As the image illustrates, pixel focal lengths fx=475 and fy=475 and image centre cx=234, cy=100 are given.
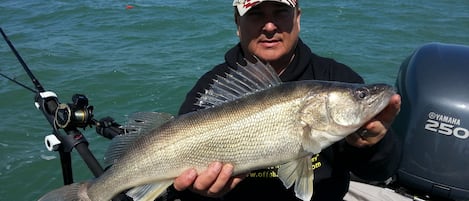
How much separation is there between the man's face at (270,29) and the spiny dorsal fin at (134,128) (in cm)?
86

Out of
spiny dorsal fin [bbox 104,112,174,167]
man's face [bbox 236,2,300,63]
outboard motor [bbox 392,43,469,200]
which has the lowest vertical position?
outboard motor [bbox 392,43,469,200]

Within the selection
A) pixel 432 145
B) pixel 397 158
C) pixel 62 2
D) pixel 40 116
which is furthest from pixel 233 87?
pixel 62 2

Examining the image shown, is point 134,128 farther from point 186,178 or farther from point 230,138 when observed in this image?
point 230,138

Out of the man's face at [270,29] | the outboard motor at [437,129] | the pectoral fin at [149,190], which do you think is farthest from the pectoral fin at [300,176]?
the outboard motor at [437,129]

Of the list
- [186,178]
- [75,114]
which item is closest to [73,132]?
[75,114]

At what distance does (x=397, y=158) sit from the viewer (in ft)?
9.94

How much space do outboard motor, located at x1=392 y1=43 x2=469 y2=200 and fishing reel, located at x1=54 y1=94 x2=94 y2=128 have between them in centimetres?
251

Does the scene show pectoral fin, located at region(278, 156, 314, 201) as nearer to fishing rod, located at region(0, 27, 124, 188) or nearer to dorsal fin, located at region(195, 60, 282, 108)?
dorsal fin, located at region(195, 60, 282, 108)

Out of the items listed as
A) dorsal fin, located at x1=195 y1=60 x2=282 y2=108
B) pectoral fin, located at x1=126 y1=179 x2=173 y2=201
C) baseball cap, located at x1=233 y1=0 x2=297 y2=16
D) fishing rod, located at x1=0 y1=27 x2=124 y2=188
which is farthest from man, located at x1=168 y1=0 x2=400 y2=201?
fishing rod, located at x1=0 y1=27 x2=124 y2=188

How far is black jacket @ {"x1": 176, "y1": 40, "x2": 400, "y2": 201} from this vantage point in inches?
115

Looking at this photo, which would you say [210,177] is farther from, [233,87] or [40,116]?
[40,116]

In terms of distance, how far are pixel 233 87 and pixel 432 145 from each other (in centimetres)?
194

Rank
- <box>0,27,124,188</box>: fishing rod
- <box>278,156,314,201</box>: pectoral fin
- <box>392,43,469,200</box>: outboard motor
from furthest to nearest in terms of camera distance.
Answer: <box>392,43,469,200</box>: outboard motor, <box>0,27,124,188</box>: fishing rod, <box>278,156,314,201</box>: pectoral fin

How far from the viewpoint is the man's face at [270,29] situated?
314 centimetres
